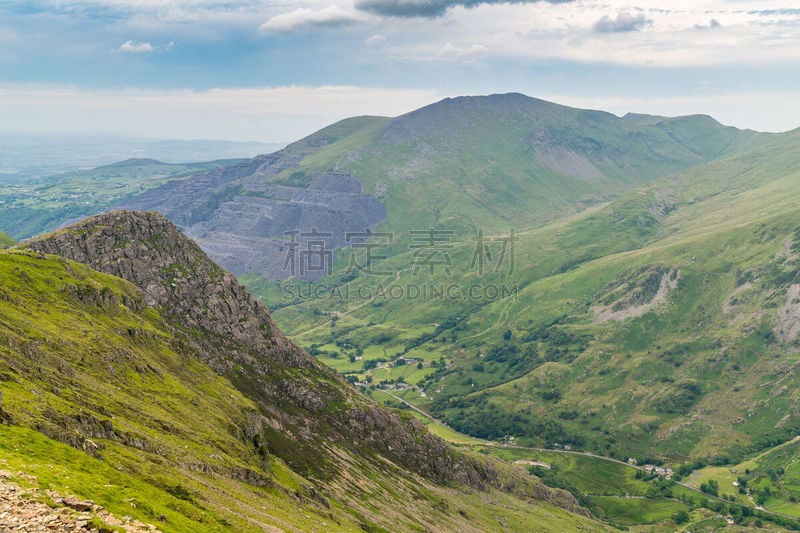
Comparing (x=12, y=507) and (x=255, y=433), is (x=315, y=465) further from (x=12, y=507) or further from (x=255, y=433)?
(x=12, y=507)

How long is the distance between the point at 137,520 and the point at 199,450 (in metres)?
60.3

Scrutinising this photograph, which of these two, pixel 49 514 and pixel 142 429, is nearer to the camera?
pixel 49 514

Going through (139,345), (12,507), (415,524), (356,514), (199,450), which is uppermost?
(12,507)

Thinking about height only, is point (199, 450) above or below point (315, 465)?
above

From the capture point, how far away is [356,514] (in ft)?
543

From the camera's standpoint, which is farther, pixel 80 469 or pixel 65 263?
pixel 65 263

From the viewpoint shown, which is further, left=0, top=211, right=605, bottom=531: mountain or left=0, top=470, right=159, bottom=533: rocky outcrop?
left=0, top=211, right=605, bottom=531: mountain

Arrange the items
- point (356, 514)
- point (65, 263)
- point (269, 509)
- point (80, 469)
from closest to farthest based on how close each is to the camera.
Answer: point (80, 469) → point (269, 509) → point (356, 514) → point (65, 263)

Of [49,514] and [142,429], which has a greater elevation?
[49,514]

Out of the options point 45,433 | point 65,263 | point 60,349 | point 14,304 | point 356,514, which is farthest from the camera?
point 65,263

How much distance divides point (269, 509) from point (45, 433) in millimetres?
49173

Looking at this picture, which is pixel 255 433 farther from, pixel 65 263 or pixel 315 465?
pixel 65 263

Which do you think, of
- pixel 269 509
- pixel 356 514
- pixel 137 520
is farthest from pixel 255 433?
pixel 137 520

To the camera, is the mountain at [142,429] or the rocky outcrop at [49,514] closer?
the rocky outcrop at [49,514]
